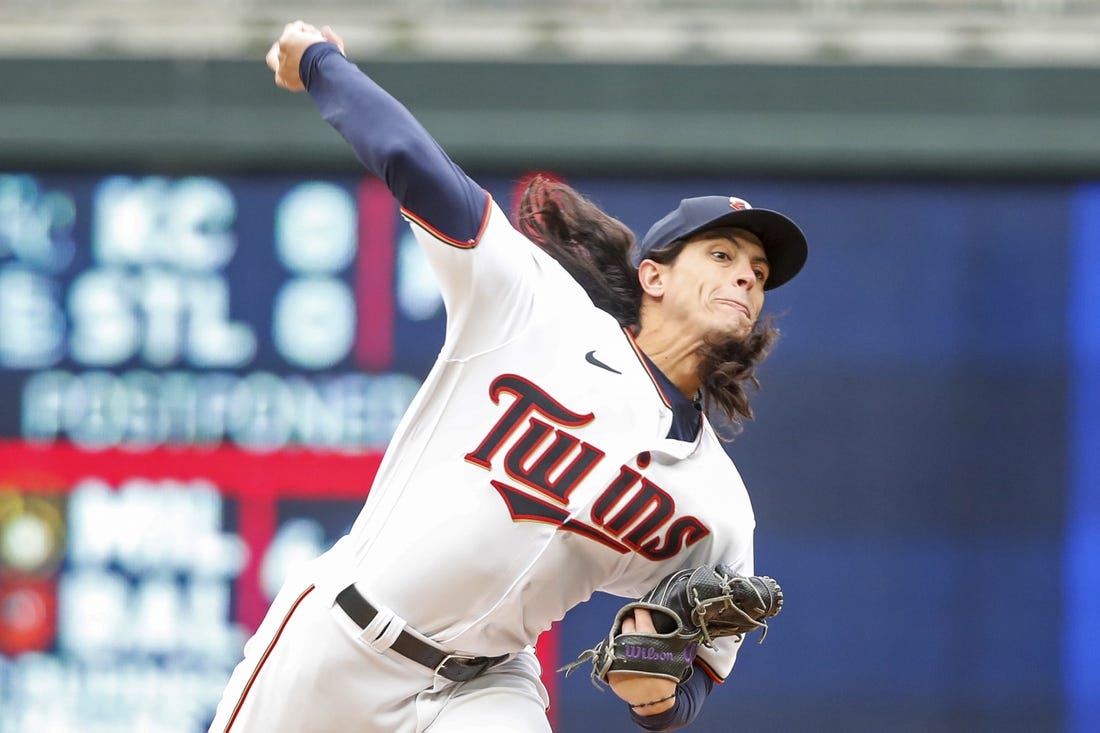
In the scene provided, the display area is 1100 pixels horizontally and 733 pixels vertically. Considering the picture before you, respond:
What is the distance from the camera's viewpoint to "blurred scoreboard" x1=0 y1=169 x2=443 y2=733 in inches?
224

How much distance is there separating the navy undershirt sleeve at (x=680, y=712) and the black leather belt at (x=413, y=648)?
33 centimetres

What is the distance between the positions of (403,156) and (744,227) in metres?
0.72

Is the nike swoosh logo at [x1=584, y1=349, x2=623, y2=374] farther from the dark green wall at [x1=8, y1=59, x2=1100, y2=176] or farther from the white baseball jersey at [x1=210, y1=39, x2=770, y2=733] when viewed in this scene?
the dark green wall at [x1=8, y1=59, x2=1100, y2=176]

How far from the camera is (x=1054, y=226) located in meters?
5.94

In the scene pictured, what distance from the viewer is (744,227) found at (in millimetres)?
3045

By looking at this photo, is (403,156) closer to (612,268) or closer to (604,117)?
(612,268)

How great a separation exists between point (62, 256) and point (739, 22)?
269cm

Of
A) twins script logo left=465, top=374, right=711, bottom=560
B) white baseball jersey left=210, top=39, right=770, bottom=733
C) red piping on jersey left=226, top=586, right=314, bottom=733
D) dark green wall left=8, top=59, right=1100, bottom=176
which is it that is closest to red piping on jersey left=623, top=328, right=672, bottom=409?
white baseball jersey left=210, top=39, right=770, bottom=733

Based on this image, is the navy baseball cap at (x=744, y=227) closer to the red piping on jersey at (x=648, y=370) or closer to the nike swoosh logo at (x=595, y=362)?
the red piping on jersey at (x=648, y=370)

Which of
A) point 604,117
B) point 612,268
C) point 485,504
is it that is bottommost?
point 485,504

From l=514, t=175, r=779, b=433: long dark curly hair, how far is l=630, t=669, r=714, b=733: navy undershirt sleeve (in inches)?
20.6

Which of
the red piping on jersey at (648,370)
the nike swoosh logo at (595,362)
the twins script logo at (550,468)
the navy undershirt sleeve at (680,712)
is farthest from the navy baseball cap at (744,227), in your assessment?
the navy undershirt sleeve at (680,712)

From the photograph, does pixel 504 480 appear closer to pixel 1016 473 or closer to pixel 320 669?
pixel 320 669

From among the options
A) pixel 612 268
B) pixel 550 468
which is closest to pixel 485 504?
pixel 550 468
